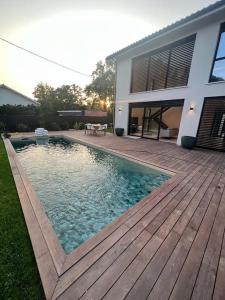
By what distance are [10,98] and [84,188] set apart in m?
23.9

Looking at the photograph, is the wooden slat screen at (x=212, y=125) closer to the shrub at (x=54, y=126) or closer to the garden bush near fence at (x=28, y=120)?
the garden bush near fence at (x=28, y=120)

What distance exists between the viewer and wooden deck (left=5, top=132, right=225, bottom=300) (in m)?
1.43

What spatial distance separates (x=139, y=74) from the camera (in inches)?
402

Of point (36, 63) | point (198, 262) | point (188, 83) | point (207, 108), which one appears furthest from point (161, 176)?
point (36, 63)

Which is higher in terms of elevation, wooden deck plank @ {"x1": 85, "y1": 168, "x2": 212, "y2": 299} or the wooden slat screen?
the wooden slat screen

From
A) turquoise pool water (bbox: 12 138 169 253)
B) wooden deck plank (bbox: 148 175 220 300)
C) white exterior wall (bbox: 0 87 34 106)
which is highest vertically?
white exterior wall (bbox: 0 87 34 106)

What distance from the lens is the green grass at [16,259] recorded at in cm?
140

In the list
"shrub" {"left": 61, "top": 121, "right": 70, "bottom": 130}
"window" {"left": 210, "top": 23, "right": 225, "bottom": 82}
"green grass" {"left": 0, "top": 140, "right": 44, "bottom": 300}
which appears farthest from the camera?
"shrub" {"left": 61, "top": 121, "right": 70, "bottom": 130}

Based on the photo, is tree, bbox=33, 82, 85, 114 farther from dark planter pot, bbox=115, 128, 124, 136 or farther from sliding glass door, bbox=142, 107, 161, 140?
sliding glass door, bbox=142, 107, 161, 140

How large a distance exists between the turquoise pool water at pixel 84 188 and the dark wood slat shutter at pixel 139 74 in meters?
6.16

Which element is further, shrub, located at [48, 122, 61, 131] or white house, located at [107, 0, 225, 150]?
shrub, located at [48, 122, 61, 131]

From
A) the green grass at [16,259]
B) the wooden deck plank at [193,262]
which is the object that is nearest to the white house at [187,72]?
the wooden deck plank at [193,262]

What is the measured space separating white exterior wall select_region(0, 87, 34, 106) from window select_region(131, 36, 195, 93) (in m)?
19.2

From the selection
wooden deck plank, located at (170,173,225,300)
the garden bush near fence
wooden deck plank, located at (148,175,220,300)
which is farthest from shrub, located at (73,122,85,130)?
wooden deck plank, located at (170,173,225,300)
